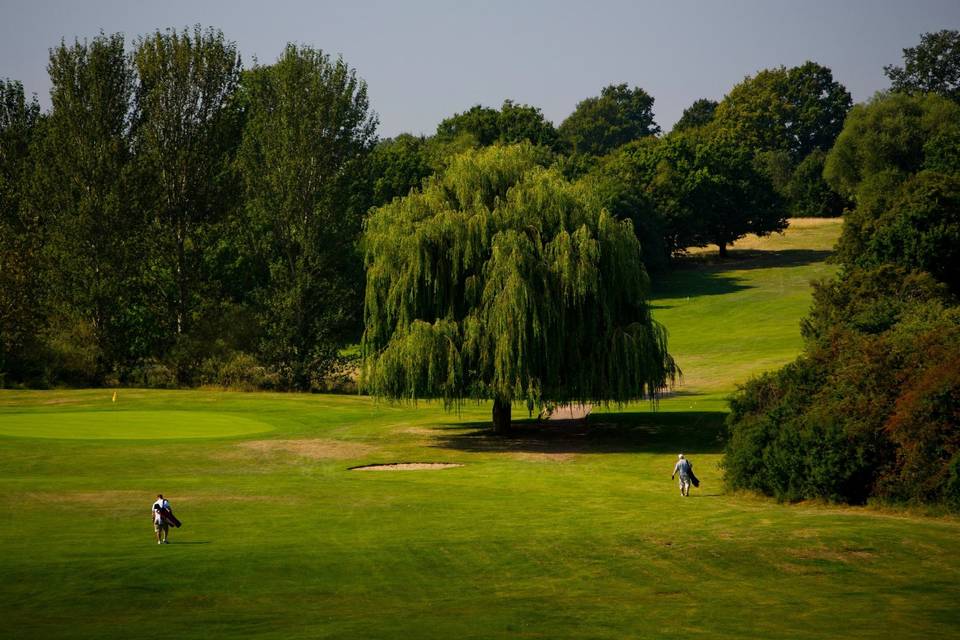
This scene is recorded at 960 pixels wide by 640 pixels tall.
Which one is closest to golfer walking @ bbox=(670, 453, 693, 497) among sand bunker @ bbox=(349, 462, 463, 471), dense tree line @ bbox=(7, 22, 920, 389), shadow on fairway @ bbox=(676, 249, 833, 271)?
sand bunker @ bbox=(349, 462, 463, 471)

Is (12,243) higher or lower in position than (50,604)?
higher

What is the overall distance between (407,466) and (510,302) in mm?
8877

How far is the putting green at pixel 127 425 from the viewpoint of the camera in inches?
2055

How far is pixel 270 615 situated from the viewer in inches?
897

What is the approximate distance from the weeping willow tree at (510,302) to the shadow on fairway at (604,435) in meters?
2.58

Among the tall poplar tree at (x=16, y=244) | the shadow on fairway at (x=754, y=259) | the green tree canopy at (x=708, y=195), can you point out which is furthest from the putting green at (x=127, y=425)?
the shadow on fairway at (x=754, y=259)

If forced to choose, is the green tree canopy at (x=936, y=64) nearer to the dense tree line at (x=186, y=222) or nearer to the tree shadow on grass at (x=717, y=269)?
the tree shadow on grass at (x=717, y=269)

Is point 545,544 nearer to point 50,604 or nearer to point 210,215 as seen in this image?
point 50,604

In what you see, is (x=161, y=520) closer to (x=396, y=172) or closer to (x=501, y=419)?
(x=501, y=419)

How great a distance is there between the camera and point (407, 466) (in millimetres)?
47031

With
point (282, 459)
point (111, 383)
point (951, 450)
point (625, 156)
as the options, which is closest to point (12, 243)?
point (111, 383)

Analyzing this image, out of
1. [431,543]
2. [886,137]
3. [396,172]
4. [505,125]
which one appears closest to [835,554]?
[431,543]

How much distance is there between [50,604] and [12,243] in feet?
219

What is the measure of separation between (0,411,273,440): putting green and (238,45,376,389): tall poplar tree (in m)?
16.7
